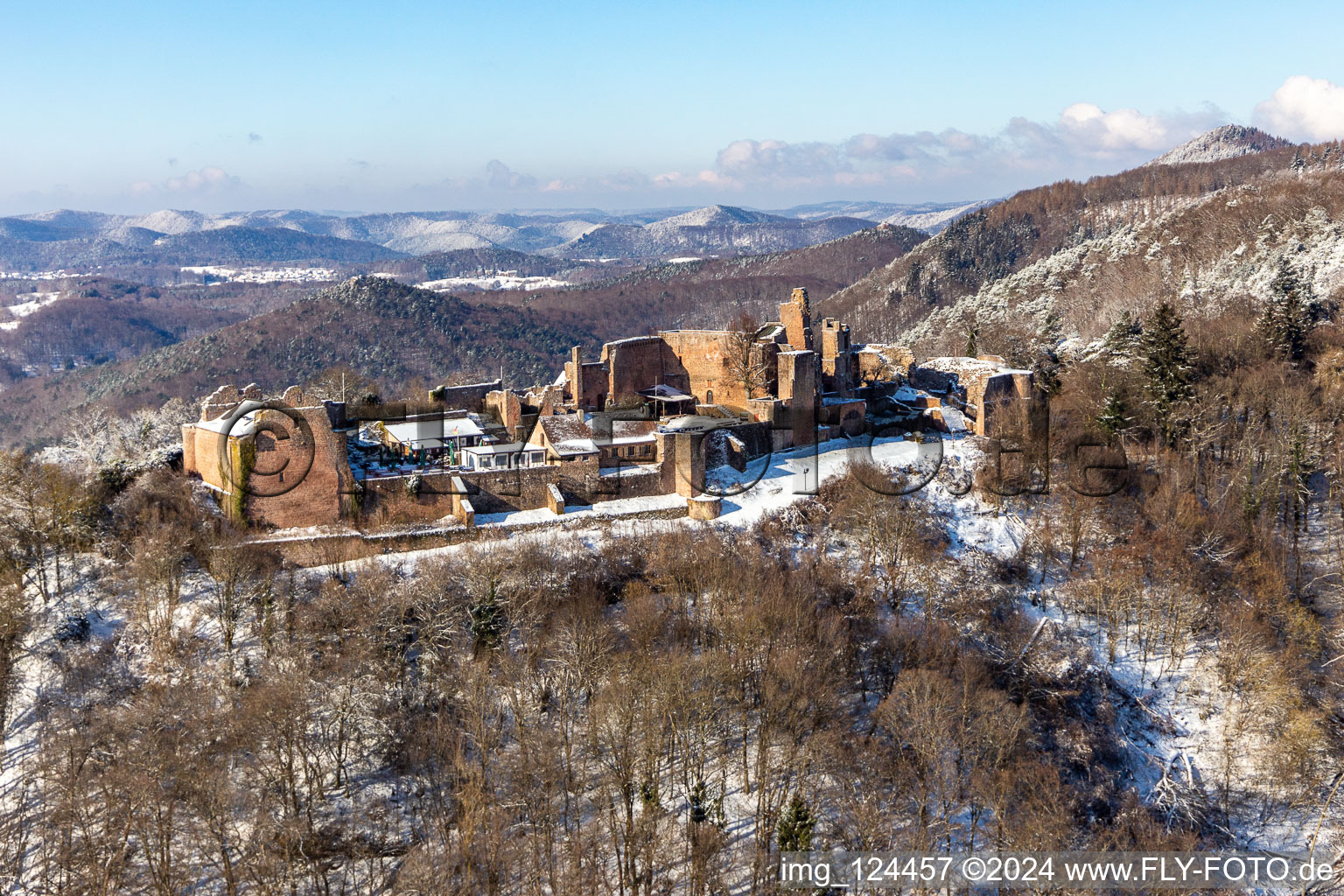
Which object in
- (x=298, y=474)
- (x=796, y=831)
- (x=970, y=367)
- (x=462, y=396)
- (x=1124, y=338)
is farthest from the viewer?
(x=1124, y=338)

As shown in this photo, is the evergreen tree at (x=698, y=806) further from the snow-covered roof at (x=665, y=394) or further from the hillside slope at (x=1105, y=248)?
the hillside slope at (x=1105, y=248)

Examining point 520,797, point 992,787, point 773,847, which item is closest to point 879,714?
point 992,787

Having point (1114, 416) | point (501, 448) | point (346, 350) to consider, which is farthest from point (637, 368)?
point (346, 350)

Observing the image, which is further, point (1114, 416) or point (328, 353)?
point (328, 353)

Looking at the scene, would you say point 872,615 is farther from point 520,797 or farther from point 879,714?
point 520,797

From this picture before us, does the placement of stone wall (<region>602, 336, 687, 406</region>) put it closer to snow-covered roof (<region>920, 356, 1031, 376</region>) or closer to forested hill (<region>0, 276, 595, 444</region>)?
snow-covered roof (<region>920, 356, 1031, 376</region>)

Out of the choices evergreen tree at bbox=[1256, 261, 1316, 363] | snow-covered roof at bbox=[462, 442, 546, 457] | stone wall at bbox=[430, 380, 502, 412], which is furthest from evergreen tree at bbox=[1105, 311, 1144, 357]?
stone wall at bbox=[430, 380, 502, 412]

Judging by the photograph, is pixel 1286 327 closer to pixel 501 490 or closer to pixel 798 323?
pixel 798 323
